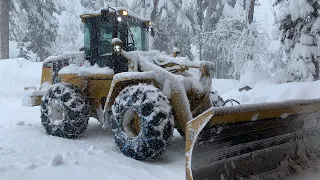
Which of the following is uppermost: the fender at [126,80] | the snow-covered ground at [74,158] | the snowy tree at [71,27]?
the snowy tree at [71,27]

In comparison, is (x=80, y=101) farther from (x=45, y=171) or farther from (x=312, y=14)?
(x=312, y=14)

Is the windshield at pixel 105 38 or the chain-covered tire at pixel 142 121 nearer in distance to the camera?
the chain-covered tire at pixel 142 121

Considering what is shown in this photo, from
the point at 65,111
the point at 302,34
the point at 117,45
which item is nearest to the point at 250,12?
the point at 302,34

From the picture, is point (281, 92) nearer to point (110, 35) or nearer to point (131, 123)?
point (110, 35)

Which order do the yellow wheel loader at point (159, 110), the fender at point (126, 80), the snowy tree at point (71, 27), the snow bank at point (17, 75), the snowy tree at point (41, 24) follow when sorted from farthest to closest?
the snowy tree at point (71, 27) < the snowy tree at point (41, 24) < the snow bank at point (17, 75) < the fender at point (126, 80) < the yellow wheel loader at point (159, 110)

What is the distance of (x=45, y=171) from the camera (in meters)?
4.09

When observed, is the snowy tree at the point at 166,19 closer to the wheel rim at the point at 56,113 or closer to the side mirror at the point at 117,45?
the wheel rim at the point at 56,113

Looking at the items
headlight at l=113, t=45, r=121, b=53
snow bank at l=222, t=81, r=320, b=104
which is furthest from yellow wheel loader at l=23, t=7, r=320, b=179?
snow bank at l=222, t=81, r=320, b=104

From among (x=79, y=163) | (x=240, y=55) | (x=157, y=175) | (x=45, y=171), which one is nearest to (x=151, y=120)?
(x=157, y=175)

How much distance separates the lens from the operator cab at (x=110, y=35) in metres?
6.07

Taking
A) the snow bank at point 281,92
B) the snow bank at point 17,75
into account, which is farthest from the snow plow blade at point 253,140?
the snow bank at point 17,75

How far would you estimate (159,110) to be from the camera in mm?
4457

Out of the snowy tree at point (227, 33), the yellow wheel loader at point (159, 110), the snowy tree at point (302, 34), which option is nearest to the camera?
the yellow wheel loader at point (159, 110)

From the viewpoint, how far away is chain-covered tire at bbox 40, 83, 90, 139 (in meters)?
6.08
